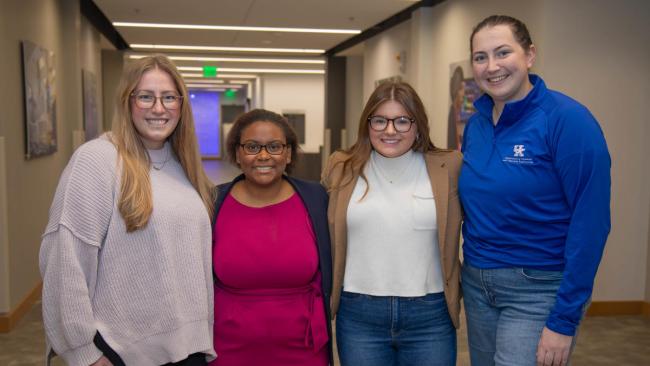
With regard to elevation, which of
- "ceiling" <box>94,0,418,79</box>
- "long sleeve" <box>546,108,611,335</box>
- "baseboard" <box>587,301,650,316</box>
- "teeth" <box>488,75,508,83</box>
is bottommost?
"baseboard" <box>587,301,650,316</box>

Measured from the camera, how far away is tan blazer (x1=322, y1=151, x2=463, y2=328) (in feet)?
7.25

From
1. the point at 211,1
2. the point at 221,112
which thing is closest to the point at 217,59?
the point at 211,1

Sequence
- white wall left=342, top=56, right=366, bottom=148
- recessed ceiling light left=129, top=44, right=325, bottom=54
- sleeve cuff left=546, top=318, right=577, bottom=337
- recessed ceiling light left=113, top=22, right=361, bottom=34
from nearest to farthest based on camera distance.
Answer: sleeve cuff left=546, top=318, right=577, bottom=337 < recessed ceiling light left=113, top=22, right=361, bottom=34 < recessed ceiling light left=129, top=44, right=325, bottom=54 < white wall left=342, top=56, right=366, bottom=148

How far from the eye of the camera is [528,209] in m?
1.94

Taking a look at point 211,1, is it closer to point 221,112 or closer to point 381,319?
point 381,319

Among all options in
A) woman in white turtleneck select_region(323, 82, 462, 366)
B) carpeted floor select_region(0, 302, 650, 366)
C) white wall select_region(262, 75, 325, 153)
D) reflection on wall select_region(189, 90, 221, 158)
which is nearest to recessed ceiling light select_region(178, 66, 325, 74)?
white wall select_region(262, 75, 325, 153)

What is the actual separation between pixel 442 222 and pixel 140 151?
1.08m

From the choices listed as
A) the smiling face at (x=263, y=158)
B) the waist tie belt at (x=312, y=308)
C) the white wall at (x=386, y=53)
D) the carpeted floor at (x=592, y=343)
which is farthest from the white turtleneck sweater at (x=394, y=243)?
the white wall at (x=386, y=53)

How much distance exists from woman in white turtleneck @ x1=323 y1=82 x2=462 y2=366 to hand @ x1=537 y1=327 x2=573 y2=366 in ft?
1.26

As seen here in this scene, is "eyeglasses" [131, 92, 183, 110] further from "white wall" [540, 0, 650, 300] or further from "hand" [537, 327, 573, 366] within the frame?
"white wall" [540, 0, 650, 300]

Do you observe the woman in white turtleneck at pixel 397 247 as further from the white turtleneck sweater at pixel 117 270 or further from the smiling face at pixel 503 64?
the white turtleneck sweater at pixel 117 270

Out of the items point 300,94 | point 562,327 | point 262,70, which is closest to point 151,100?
point 562,327

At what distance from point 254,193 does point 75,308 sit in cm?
75

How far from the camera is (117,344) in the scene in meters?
1.84
